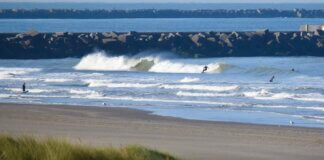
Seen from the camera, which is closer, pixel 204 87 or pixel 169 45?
pixel 204 87

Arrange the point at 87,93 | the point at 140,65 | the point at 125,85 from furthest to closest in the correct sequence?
1. the point at 140,65
2. the point at 125,85
3. the point at 87,93

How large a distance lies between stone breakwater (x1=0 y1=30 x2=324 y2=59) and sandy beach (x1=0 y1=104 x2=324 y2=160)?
2801 cm

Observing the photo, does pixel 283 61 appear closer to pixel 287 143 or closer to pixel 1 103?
pixel 1 103

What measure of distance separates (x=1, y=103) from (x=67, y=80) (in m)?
8.65

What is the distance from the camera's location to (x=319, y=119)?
2069 centimetres

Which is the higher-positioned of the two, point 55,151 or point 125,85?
point 55,151

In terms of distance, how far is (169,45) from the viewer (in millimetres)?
52688

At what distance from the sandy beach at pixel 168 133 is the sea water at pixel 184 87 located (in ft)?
4.56

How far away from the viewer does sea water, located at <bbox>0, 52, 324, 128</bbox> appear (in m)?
22.6

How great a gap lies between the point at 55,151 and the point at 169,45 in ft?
137

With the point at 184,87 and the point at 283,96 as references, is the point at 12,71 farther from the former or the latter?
the point at 283,96

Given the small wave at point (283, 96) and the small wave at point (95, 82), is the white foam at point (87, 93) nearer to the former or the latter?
the small wave at point (95, 82)

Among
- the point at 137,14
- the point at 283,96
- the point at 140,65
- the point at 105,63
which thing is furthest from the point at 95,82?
the point at 137,14

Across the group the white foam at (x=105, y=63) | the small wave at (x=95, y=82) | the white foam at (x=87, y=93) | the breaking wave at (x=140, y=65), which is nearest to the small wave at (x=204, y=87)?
the small wave at (x=95, y=82)
